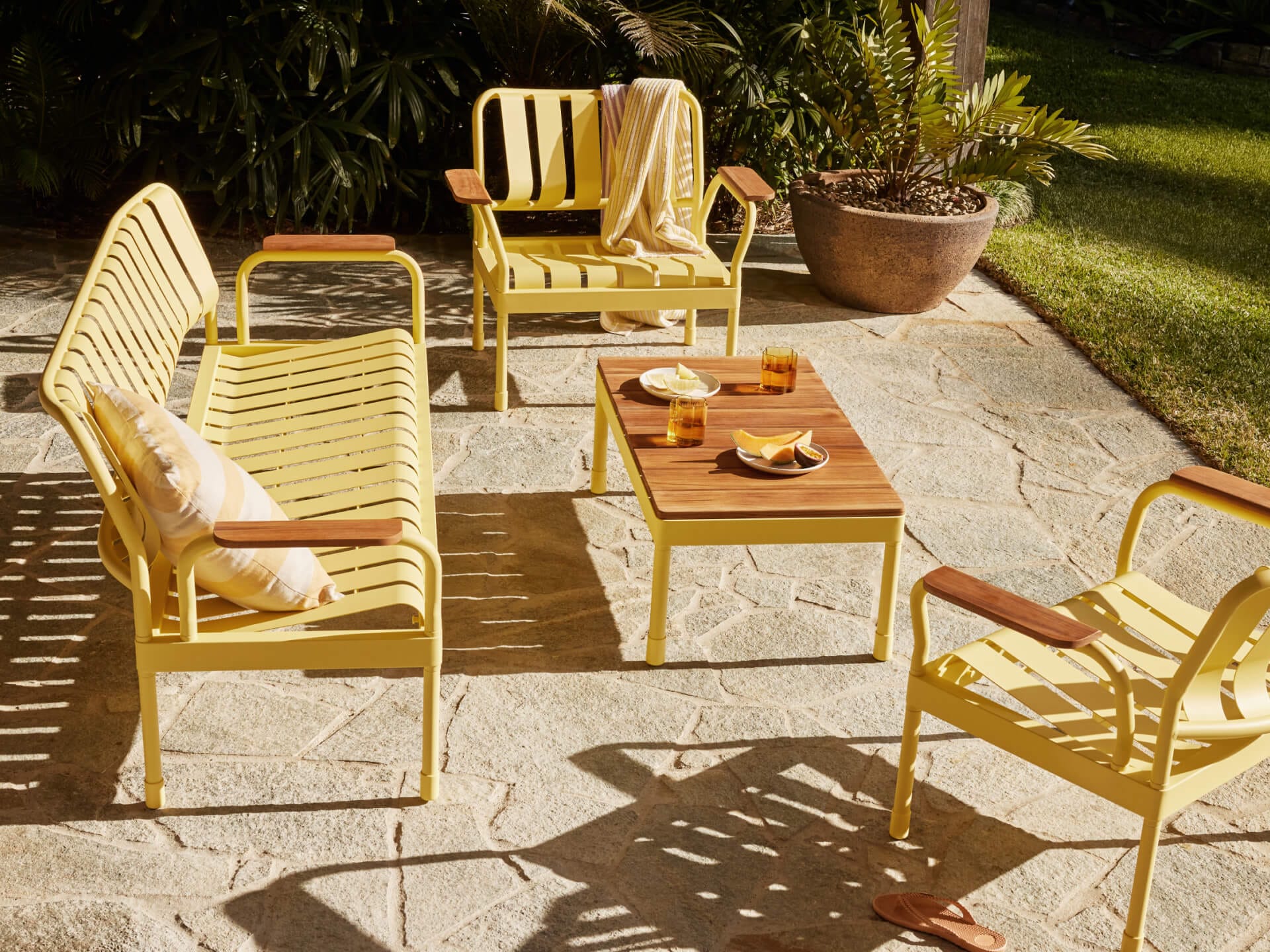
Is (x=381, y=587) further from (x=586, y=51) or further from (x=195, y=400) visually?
(x=586, y=51)

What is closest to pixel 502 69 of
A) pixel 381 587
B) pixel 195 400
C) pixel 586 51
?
pixel 586 51

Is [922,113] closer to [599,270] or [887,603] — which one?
[599,270]

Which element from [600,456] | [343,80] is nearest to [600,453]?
[600,456]

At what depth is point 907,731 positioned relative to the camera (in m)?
2.99

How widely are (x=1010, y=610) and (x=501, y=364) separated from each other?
2.88 m

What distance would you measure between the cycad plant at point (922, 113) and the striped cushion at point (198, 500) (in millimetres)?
4121

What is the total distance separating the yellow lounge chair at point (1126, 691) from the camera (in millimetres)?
2553

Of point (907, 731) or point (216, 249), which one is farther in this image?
point (216, 249)

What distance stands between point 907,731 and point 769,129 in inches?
195

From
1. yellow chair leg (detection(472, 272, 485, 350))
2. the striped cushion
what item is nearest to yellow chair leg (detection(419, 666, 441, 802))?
the striped cushion

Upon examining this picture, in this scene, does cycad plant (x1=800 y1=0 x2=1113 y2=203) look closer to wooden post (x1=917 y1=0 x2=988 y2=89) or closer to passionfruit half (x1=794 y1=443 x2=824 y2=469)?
wooden post (x1=917 y1=0 x2=988 y2=89)

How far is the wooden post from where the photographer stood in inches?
286

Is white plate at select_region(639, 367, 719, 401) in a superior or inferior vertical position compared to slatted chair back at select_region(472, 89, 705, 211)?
inferior

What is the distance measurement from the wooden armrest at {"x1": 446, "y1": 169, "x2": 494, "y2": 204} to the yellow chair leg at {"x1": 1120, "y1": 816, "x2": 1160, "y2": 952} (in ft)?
10.9
